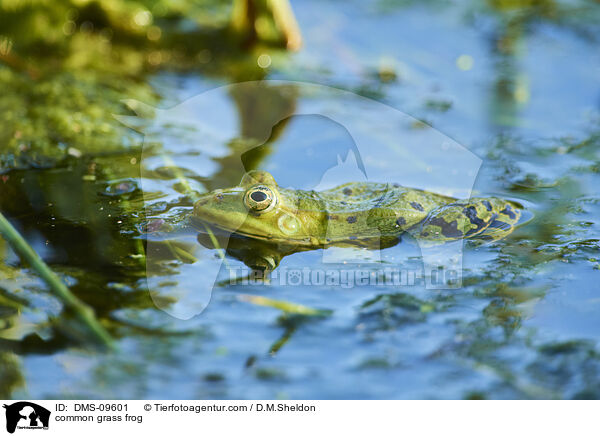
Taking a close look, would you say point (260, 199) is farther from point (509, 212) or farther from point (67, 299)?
point (509, 212)

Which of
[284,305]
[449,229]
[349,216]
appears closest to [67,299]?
[284,305]

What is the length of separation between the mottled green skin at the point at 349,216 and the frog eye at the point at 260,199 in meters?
0.03

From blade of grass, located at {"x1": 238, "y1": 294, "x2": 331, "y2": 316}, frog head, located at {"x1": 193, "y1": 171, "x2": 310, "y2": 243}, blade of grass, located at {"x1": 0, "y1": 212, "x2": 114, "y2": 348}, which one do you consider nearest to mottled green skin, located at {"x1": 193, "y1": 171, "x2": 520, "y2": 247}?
frog head, located at {"x1": 193, "y1": 171, "x2": 310, "y2": 243}

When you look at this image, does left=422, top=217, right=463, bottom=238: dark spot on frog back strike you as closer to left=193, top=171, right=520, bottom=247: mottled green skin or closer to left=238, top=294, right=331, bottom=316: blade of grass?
left=193, top=171, right=520, bottom=247: mottled green skin

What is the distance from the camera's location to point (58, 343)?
201 centimetres

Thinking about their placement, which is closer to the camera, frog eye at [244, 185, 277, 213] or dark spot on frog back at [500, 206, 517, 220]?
frog eye at [244, 185, 277, 213]

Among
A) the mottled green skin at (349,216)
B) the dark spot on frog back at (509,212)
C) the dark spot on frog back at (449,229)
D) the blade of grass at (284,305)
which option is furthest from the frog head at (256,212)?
the dark spot on frog back at (509,212)

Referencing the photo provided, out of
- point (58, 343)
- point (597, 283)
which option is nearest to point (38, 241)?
point (58, 343)

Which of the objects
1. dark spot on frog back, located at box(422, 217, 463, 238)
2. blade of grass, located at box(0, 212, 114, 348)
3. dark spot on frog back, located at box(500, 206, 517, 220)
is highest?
dark spot on frog back, located at box(500, 206, 517, 220)

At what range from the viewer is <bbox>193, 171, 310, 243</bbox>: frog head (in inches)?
98.3

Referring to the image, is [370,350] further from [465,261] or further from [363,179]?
[363,179]

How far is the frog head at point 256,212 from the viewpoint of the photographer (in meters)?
2.50

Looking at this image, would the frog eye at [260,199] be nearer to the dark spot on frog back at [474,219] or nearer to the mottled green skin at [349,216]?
the mottled green skin at [349,216]

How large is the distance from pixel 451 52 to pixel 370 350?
3.26 m
